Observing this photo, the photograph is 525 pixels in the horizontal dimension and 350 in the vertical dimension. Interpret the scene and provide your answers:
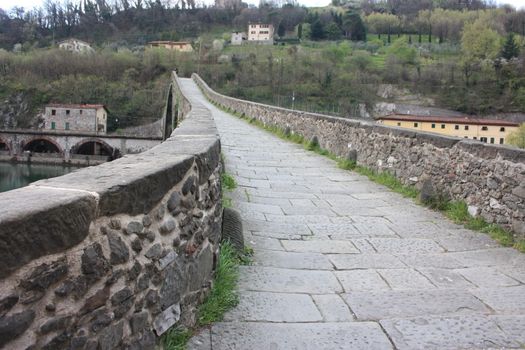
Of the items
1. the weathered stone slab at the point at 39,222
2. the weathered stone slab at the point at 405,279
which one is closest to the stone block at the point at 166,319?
the weathered stone slab at the point at 39,222

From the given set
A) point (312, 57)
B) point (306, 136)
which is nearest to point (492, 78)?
point (312, 57)

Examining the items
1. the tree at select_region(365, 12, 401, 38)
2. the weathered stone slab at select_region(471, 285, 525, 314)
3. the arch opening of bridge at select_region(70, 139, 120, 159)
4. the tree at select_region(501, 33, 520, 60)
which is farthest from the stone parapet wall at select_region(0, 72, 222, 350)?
the tree at select_region(365, 12, 401, 38)

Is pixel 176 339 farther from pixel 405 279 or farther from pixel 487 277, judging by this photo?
pixel 487 277

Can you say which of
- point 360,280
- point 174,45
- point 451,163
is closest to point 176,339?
point 360,280

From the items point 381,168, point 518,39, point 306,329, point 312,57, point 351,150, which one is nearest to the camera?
point 306,329

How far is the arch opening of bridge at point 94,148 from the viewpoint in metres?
50.4

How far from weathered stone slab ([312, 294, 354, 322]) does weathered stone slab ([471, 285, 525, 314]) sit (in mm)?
912

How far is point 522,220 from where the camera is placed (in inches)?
170

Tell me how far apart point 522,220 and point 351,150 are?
4.85 m

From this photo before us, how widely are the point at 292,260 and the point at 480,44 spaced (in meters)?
96.3

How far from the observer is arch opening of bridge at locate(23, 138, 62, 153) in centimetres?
5143

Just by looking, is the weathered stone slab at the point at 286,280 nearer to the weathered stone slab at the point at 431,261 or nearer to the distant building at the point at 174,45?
the weathered stone slab at the point at 431,261

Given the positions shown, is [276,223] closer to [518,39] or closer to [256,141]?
[256,141]

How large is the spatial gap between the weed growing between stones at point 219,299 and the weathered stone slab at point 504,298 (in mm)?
1599
